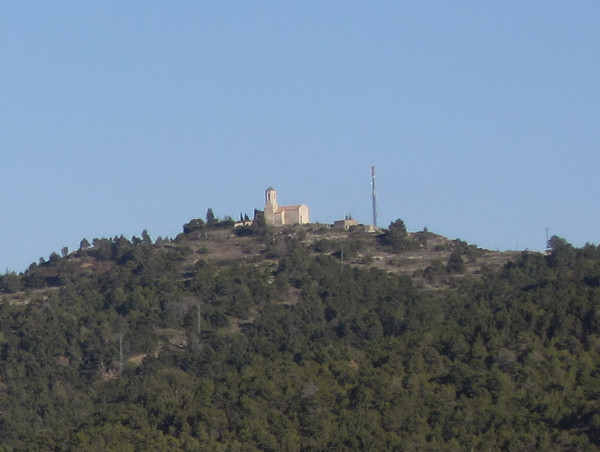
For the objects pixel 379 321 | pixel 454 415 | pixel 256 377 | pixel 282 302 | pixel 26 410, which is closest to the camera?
pixel 454 415

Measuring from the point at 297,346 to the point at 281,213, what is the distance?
21.9 meters

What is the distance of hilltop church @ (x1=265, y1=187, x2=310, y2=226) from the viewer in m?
100

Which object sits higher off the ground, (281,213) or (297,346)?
(281,213)

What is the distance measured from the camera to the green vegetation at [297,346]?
59.5 metres

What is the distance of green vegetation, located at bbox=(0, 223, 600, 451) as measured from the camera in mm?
59469

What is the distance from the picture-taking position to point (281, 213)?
101 meters

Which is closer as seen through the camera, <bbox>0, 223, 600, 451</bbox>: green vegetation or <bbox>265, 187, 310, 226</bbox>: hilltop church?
<bbox>0, 223, 600, 451</bbox>: green vegetation

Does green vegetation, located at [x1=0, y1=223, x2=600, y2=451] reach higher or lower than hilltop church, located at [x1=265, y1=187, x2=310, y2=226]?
lower

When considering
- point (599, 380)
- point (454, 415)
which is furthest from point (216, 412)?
point (599, 380)

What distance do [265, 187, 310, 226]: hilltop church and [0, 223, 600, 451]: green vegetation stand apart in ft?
5.74

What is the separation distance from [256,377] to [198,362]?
549 inches

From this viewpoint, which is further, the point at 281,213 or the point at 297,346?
the point at 281,213

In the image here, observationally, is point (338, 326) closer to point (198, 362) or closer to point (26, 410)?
point (198, 362)

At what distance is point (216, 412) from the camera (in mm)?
61344
